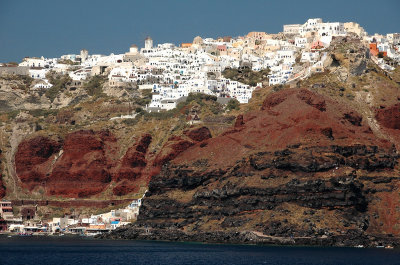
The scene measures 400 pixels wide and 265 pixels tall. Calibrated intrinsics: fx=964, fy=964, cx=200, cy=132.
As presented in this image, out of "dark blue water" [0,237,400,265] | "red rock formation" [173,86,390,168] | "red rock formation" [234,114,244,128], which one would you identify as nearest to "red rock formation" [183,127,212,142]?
"red rock formation" [173,86,390,168]

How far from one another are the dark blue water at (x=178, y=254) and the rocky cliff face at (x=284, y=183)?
13.2ft

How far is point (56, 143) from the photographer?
184125 mm

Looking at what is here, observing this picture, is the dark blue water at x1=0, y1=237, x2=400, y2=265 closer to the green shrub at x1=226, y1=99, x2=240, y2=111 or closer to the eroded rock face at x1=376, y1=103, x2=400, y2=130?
the eroded rock face at x1=376, y1=103, x2=400, y2=130

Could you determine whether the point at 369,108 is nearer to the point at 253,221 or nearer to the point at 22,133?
the point at 253,221

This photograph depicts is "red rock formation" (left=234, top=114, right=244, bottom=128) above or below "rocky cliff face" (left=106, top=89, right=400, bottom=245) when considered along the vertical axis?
above

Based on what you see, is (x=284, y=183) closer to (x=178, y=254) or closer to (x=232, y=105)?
(x=178, y=254)

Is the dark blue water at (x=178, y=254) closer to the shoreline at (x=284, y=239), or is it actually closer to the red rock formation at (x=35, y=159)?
the shoreline at (x=284, y=239)

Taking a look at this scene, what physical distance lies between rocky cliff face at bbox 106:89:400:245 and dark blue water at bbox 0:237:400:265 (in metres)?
4.01

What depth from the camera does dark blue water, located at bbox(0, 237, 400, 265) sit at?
117 m

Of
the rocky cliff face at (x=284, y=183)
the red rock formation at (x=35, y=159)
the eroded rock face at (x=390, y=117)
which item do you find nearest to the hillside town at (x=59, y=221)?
the red rock formation at (x=35, y=159)

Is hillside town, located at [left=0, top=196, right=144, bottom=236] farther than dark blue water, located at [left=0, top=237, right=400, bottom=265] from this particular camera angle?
Yes

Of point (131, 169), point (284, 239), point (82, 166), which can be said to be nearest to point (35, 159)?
point (82, 166)

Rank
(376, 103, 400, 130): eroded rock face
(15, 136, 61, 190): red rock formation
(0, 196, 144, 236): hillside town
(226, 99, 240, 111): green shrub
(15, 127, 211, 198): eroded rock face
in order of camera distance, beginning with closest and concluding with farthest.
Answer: (0, 196, 144, 236): hillside town, (376, 103, 400, 130): eroded rock face, (15, 127, 211, 198): eroded rock face, (15, 136, 61, 190): red rock formation, (226, 99, 240, 111): green shrub

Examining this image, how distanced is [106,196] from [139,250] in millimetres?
42991
